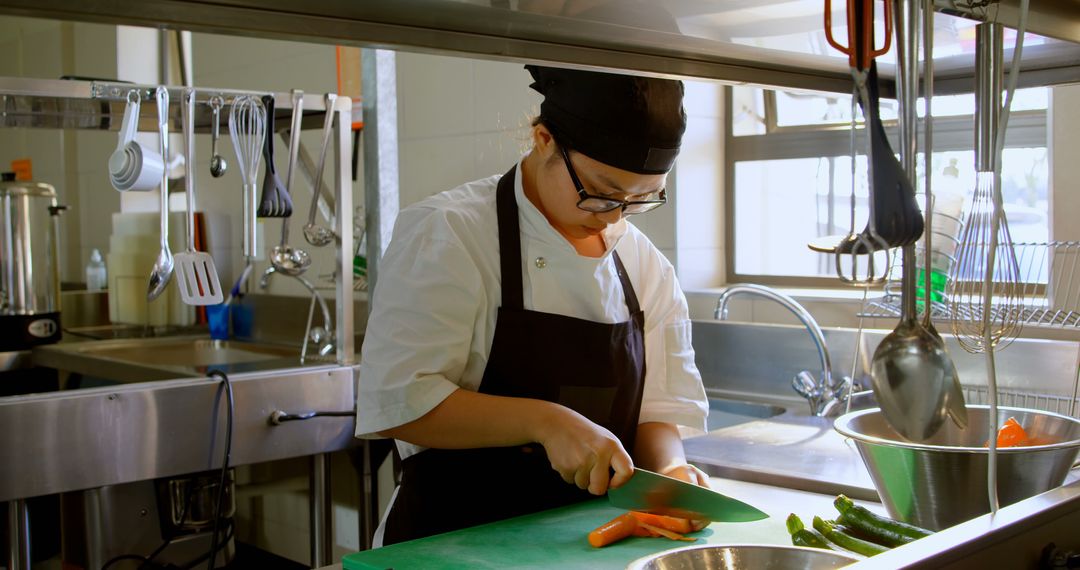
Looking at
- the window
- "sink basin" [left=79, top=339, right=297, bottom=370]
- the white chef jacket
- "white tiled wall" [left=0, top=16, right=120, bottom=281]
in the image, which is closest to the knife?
the white chef jacket

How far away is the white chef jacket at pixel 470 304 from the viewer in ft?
4.59

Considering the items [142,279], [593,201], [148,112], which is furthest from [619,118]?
[142,279]

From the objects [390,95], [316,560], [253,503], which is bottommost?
[253,503]

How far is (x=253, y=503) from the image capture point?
384 centimetres

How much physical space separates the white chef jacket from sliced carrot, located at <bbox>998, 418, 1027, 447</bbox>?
0.50 meters

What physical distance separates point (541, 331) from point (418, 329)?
0.62ft

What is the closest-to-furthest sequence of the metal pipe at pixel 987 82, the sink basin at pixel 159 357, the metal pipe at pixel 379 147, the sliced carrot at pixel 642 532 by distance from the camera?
the metal pipe at pixel 987 82 < the sliced carrot at pixel 642 532 < the metal pipe at pixel 379 147 < the sink basin at pixel 159 357

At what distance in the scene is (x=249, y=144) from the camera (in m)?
2.08

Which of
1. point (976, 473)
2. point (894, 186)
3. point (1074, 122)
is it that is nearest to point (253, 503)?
point (1074, 122)

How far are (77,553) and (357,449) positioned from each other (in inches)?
25.2

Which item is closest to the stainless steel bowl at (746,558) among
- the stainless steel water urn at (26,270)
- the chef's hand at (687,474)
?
the chef's hand at (687,474)

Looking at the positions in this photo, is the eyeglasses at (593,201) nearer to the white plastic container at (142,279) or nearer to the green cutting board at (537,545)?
the green cutting board at (537,545)

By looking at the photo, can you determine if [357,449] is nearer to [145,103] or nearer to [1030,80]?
[145,103]

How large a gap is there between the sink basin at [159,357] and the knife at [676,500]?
1721mm
